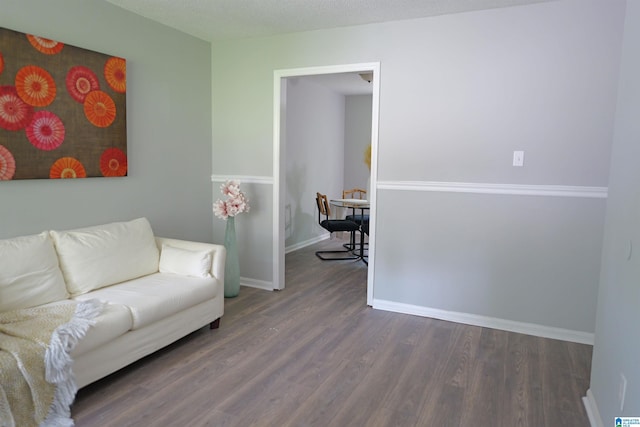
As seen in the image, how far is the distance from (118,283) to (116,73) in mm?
1597

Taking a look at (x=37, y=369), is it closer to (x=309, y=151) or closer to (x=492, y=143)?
(x=492, y=143)

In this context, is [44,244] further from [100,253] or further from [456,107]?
[456,107]

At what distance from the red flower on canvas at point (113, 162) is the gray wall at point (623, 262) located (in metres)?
3.27

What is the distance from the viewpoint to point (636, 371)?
157 cm

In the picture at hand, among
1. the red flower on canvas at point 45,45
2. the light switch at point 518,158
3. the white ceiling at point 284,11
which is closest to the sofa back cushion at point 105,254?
the red flower on canvas at point 45,45

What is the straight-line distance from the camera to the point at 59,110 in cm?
293

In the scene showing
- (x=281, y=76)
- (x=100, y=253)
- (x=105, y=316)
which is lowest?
(x=105, y=316)

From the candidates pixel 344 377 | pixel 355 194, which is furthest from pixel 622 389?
pixel 355 194

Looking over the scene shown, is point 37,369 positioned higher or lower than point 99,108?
lower

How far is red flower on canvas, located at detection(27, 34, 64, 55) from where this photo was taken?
9.01ft

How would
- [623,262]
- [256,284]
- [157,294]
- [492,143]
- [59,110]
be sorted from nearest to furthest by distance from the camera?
[623,262]
[157,294]
[59,110]
[492,143]
[256,284]

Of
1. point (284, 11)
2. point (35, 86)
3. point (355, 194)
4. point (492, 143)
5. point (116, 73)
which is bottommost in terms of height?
point (355, 194)

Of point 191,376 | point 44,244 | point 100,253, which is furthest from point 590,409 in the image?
point 44,244

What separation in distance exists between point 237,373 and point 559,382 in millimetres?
1905
